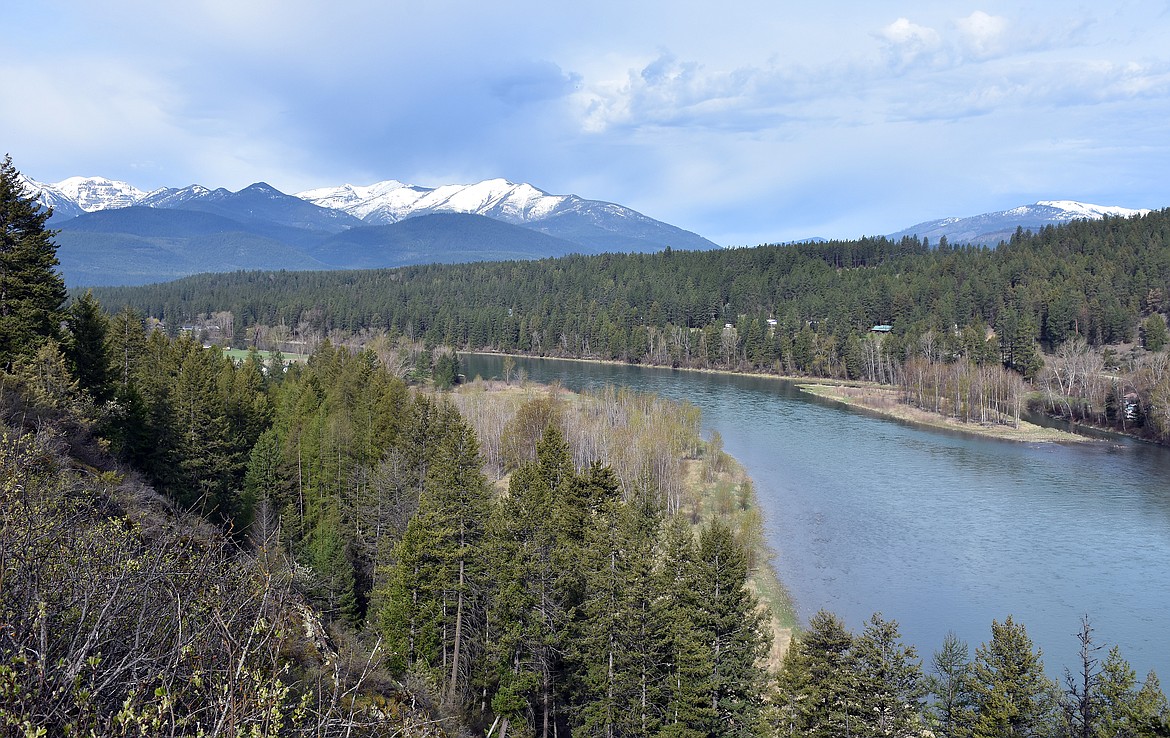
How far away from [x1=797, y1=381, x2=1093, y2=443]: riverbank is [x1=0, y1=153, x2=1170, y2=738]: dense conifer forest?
38.6 metres

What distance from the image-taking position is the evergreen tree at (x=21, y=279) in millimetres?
25047

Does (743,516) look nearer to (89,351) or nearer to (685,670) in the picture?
(685,670)

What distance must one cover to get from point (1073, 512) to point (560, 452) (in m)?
34.3

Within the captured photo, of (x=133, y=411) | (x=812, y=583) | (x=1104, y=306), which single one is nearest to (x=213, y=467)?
(x=133, y=411)

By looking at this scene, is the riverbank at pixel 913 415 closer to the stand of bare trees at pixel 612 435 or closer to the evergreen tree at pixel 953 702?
the stand of bare trees at pixel 612 435

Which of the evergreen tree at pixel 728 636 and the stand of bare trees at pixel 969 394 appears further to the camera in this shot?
the stand of bare trees at pixel 969 394

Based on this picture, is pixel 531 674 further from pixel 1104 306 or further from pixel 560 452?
pixel 1104 306

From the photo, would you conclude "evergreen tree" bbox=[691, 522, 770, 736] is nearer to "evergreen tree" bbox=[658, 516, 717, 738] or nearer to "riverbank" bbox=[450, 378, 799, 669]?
"evergreen tree" bbox=[658, 516, 717, 738]

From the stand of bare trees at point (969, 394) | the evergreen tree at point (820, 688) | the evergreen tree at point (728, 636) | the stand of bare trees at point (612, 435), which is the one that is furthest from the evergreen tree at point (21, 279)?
the stand of bare trees at point (969, 394)

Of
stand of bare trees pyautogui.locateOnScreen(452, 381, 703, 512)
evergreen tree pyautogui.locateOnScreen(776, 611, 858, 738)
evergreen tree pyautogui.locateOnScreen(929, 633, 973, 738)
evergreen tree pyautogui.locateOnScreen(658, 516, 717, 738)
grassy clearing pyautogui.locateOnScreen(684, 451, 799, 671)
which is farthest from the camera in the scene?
stand of bare trees pyautogui.locateOnScreen(452, 381, 703, 512)

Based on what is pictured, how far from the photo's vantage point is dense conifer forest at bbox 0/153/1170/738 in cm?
590

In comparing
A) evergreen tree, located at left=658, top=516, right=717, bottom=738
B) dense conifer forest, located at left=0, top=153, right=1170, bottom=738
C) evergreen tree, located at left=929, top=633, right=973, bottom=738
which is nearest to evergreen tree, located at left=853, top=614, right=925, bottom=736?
dense conifer forest, located at left=0, top=153, right=1170, bottom=738

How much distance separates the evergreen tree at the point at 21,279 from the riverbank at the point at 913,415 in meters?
72.6

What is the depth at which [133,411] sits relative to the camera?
99.1 ft
